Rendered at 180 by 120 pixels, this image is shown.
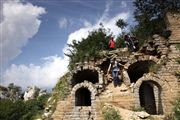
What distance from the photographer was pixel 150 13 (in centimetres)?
2555

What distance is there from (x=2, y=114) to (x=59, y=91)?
14.1 m

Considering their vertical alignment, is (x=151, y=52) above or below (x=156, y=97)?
above

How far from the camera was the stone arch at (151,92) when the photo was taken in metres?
17.6

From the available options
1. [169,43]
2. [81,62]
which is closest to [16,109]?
[81,62]

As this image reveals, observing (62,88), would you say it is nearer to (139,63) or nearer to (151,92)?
(139,63)

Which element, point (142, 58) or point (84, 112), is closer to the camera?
point (84, 112)

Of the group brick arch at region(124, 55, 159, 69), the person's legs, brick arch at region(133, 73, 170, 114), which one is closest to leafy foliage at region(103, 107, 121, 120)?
brick arch at region(133, 73, 170, 114)

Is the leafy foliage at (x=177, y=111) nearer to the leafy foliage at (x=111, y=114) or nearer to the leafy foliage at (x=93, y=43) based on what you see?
the leafy foliage at (x=111, y=114)

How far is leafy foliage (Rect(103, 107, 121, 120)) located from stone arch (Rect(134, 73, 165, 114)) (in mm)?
2217

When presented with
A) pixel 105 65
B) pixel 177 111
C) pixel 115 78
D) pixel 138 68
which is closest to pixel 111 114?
pixel 115 78

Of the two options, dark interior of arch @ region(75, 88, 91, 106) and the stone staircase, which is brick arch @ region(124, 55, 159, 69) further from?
dark interior of arch @ region(75, 88, 91, 106)

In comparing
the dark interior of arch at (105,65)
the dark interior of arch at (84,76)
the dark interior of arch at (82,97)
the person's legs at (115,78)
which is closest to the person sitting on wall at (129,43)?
the dark interior of arch at (105,65)

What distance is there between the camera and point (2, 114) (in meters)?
30.5

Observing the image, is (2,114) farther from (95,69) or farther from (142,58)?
(142,58)
